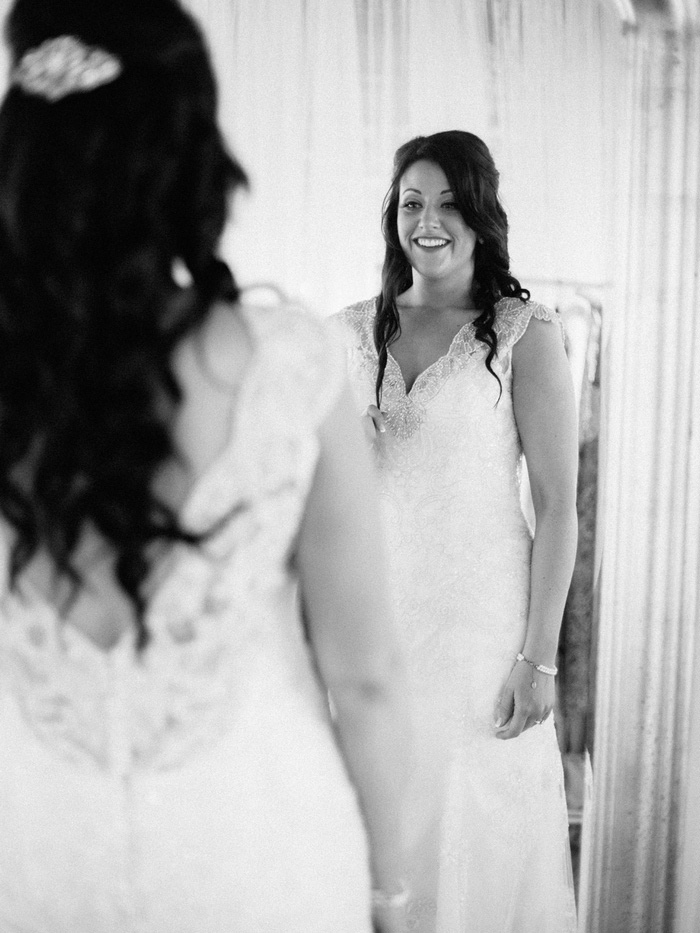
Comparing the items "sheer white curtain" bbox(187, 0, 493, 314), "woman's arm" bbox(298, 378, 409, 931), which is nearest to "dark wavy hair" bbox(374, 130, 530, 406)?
"sheer white curtain" bbox(187, 0, 493, 314)

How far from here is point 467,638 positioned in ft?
6.46

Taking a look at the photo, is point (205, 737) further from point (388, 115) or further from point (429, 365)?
point (388, 115)

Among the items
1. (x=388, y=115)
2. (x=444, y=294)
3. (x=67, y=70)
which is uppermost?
(x=388, y=115)

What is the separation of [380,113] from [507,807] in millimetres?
1851

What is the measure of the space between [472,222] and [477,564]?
75 cm

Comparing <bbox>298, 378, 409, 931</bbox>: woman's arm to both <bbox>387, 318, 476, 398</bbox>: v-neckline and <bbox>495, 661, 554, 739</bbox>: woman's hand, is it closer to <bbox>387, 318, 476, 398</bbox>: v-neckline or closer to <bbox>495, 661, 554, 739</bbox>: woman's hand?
<bbox>495, 661, 554, 739</bbox>: woman's hand

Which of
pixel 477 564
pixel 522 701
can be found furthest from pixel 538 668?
pixel 477 564

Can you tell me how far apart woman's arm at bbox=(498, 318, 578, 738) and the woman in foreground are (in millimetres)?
991

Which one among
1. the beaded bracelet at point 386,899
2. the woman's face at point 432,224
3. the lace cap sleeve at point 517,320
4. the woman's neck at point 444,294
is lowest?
the beaded bracelet at point 386,899

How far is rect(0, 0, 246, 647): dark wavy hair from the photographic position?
0.84m

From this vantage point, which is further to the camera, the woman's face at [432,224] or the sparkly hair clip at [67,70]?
the woman's face at [432,224]

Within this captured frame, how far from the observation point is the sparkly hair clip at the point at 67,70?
831mm

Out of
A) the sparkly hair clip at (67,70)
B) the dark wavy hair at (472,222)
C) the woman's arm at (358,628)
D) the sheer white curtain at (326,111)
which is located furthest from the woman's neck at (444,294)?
the sparkly hair clip at (67,70)

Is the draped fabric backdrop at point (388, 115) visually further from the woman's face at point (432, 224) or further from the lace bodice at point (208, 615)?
the lace bodice at point (208, 615)
